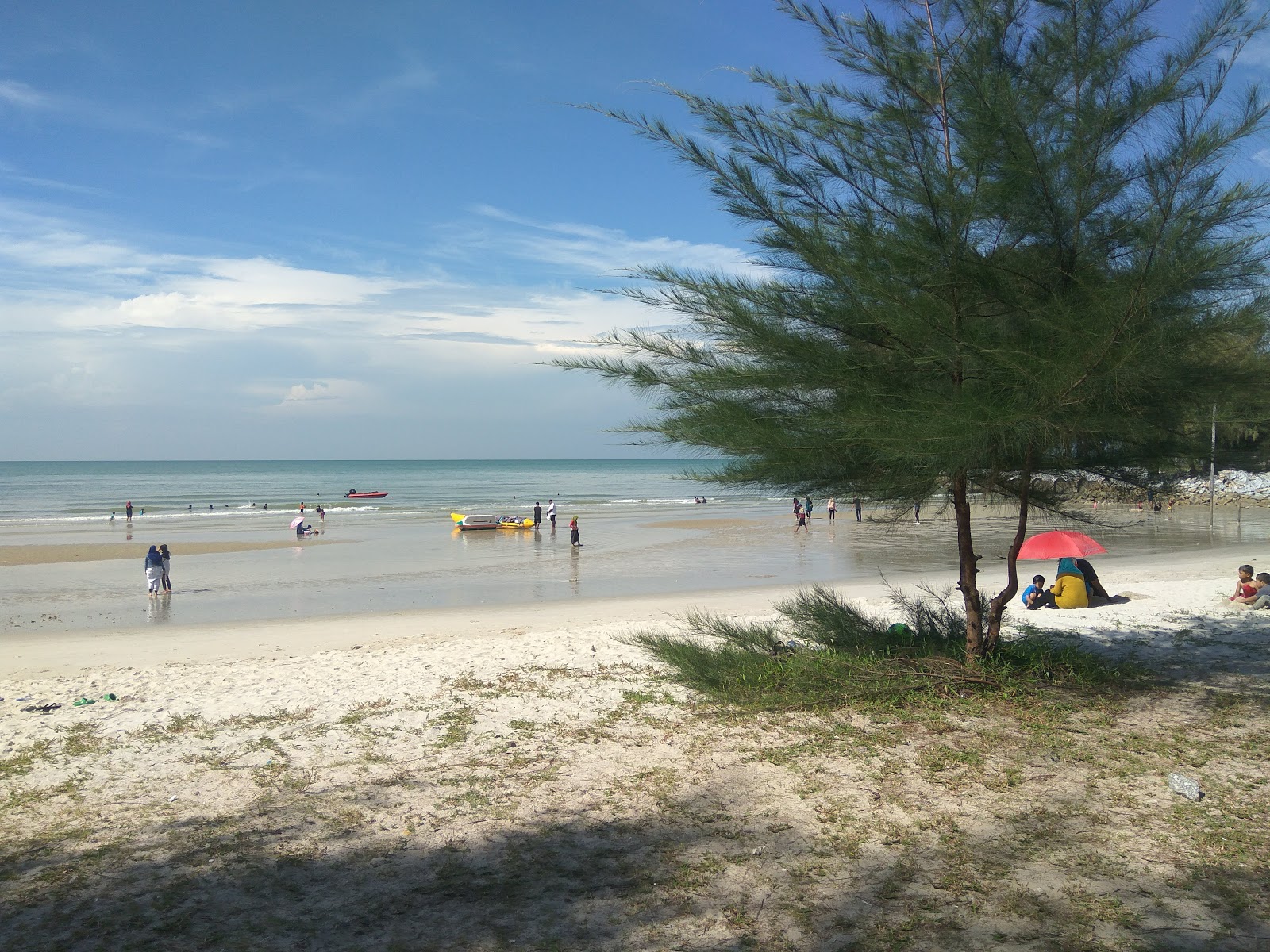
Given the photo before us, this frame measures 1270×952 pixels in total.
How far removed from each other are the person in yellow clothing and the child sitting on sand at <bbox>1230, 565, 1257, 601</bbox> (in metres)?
1.96

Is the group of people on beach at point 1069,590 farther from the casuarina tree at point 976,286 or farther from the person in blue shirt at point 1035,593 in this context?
the casuarina tree at point 976,286

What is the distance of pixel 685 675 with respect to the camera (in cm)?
843

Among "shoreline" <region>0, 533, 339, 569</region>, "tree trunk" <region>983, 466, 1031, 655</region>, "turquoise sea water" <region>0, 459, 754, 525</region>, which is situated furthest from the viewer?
"turquoise sea water" <region>0, 459, 754, 525</region>

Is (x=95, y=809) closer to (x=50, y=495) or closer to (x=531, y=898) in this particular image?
(x=531, y=898)

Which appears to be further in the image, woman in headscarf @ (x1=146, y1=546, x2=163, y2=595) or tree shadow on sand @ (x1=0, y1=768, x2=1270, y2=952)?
woman in headscarf @ (x1=146, y1=546, x2=163, y2=595)

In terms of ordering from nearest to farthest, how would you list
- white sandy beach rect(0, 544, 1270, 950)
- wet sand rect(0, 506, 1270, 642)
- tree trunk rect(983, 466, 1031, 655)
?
white sandy beach rect(0, 544, 1270, 950), tree trunk rect(983, 466, 1031, 655), wet sand rect(0, 506, 1270, 642)

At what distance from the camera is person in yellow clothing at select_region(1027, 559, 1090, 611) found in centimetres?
1331

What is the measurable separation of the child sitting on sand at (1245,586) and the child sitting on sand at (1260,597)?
0.05 feet

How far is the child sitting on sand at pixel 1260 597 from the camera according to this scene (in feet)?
41.2

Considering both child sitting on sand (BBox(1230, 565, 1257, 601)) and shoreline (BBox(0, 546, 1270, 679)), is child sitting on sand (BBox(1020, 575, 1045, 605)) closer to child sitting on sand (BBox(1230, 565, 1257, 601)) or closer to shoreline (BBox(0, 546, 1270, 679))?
shoreline (BBox(0, 546, 1270, 679))

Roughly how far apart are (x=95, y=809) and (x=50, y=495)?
7630 cm

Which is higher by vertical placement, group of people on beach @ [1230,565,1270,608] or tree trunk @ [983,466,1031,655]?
tree trunk @ [983,466,1031,655]

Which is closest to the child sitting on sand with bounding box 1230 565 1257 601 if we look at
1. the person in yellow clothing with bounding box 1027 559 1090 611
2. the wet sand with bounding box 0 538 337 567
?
the person in yellow clothing with bounding box 1027 559 1090 611

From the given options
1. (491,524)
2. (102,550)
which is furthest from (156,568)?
(491,524)
